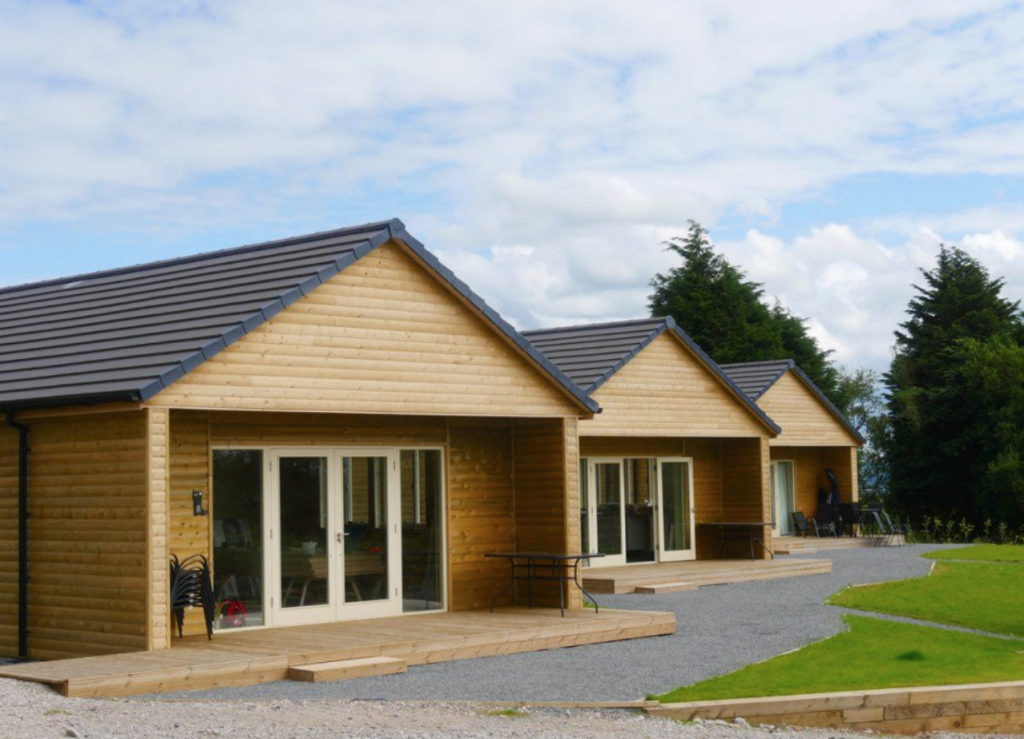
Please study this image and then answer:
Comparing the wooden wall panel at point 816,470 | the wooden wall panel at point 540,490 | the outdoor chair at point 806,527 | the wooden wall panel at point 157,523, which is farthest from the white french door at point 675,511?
Answer: the wooden wall panel at point 157,523

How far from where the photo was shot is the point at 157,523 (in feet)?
40.6

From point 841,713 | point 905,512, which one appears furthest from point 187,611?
point 905,512

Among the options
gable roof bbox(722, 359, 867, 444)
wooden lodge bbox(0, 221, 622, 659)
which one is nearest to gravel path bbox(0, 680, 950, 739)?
wooden lodge bbox(0, 221, 622, 659)

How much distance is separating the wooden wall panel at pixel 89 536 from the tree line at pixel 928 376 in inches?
1179

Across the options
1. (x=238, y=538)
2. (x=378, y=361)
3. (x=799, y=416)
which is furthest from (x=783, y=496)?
(x=238, y=538)

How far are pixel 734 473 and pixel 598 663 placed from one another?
45.3ft

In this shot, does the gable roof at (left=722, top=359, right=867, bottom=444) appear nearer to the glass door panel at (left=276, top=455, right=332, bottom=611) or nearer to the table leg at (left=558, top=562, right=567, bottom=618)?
the table leg at (left=558, top=562, right=567, bottom=618)

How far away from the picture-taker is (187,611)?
46.7ft

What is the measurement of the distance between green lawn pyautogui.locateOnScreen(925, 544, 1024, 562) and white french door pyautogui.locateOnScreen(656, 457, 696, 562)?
16.6 feet

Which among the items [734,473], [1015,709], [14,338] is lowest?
[1015,709]

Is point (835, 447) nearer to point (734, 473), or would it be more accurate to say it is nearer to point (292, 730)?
point (734, 473)

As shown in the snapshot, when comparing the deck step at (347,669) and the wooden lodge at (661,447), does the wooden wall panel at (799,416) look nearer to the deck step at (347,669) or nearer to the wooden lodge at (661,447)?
the wooden lodge at (661,447)

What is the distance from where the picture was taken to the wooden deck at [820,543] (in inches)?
1159

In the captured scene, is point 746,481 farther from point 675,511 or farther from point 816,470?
point 816,470
